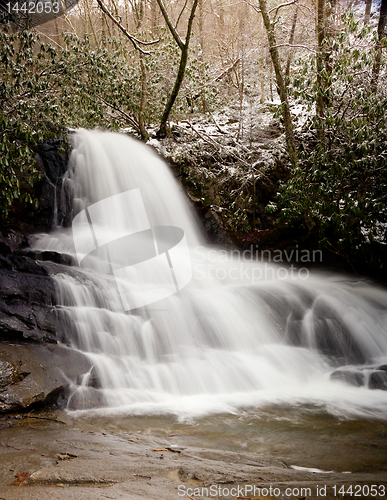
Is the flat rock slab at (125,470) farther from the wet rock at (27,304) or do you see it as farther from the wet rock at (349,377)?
the wet rock at (349,377)

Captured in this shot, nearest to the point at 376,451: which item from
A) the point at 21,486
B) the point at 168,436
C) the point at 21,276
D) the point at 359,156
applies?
the point at 168,436

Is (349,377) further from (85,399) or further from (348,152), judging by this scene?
(348,152)

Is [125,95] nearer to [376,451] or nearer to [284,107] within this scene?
[284,107]

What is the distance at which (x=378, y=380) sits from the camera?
521cm

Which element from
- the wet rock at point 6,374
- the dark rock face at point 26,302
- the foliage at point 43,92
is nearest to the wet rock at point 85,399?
the wet rock at point 6,374

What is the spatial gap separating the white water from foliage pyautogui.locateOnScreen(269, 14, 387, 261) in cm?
166

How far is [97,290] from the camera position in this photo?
6.03 m

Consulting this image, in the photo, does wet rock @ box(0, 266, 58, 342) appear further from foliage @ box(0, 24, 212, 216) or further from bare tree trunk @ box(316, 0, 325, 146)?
bare tree trunk @ box(316, 0, 325, 146)

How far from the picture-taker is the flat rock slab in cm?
194

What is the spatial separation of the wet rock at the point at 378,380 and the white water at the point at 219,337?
0.40ft

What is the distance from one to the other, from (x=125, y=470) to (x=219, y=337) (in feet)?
12.9

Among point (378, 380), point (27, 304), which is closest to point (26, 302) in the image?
point (27, 304)

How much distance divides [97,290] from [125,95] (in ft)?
22.2

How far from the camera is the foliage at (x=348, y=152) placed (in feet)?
23.2
